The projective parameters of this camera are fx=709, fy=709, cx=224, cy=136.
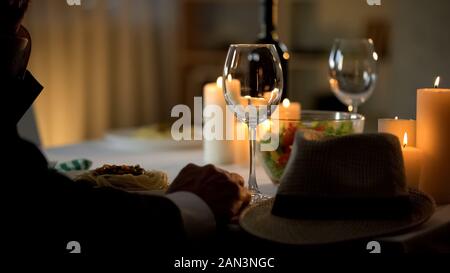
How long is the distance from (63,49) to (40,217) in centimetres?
244

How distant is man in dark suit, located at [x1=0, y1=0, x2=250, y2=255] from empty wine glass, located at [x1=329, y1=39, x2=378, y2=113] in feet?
2.64

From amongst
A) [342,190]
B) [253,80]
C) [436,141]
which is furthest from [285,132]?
[342,190]

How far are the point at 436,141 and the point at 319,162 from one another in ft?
0.92

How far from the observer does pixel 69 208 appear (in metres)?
0.84

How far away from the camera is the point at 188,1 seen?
3959 millimetres

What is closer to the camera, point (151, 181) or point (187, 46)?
point (151, 181)

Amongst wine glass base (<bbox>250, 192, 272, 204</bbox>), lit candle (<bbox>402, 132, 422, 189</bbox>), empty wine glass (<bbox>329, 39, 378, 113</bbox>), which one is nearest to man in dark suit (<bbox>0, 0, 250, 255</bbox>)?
wine glass base (<bbox>250, 192, 272, 204</bbox>)

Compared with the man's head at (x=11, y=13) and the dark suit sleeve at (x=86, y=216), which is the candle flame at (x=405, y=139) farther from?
the man's head at (x=11, y=13)

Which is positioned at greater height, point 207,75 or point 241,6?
point 241,6

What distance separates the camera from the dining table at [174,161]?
85cm
